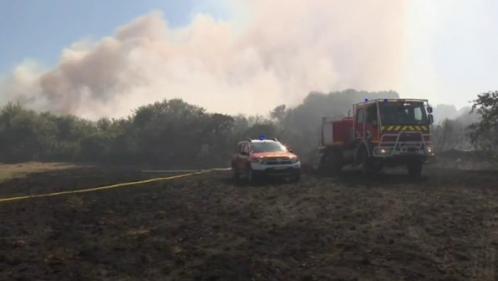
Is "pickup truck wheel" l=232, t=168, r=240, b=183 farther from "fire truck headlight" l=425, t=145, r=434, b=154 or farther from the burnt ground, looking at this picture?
"fire truck headlight" l=425, t=145, r=434, b=154

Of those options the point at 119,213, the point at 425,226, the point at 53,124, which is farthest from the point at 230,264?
the point at 53,124

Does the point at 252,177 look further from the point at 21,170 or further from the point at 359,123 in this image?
the point at 21,170

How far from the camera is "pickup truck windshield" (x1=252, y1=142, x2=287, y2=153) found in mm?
21906

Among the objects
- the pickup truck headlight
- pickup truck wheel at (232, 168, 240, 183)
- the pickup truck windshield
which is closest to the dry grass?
pickup truck wheel at (232, 168, 240, 183)

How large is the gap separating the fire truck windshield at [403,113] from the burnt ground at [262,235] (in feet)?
9.26

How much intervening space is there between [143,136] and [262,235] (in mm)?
40857

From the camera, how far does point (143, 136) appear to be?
5022 cm

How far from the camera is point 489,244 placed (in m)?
9.39

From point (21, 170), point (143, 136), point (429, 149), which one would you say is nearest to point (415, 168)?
point (429, 149)

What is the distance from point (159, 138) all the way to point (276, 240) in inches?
1579

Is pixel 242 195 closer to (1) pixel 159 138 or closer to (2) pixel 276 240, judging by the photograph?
(2) pixel 276 240

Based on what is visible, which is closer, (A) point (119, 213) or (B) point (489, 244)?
(B) point (489, 244)

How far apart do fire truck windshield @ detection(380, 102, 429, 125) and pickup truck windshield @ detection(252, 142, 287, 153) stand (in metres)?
4.49

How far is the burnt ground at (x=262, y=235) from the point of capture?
8156 mm
